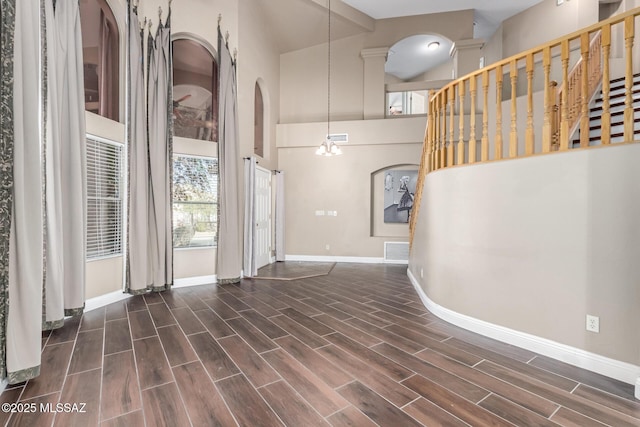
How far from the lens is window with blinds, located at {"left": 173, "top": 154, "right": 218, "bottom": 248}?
491 centimetres

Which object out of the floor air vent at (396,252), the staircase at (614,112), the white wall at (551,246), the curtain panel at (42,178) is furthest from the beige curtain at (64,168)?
the staircase at (614,112)

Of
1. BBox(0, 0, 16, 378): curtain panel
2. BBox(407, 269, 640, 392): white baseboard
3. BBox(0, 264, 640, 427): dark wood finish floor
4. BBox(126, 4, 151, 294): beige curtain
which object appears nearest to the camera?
BBox(0, 264, 640, 427): dark wood finish floor

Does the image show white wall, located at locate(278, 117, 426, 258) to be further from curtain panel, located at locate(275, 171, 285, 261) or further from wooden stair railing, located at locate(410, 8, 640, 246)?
wooden stair railing, located at locate(410, 8, 640, 246)

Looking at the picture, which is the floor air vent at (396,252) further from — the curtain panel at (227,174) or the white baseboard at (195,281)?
the white baseboard at (195,281)

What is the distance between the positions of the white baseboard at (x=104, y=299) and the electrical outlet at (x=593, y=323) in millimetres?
Answer: 4971

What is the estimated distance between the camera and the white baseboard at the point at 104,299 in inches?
144

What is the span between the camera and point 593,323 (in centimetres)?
230

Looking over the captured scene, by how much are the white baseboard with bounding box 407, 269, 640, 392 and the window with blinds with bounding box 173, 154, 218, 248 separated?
383 cm

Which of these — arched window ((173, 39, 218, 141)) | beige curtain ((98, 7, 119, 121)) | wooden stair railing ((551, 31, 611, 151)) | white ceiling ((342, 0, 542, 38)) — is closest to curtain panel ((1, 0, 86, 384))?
beige curtain ((98, 7, 119, 121))

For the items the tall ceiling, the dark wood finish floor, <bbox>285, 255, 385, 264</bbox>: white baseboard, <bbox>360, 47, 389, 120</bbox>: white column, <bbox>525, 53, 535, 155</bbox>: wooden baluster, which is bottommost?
<bbox>285, 255, 385, 264</bbox>: white baseboard

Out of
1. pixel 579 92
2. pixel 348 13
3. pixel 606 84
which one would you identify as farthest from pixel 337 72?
pixel 606 84

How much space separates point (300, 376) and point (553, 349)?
6.85ft

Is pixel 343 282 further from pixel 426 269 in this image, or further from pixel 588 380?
pixel 588 380

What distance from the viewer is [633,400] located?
6.42 feet
